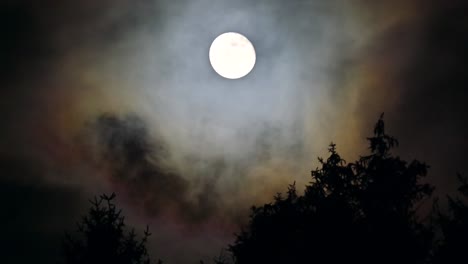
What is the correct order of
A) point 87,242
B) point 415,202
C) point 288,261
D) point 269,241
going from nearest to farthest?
point 87,242 → point 415,202 → point 288,261 → point 269,241

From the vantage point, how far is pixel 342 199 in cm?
1720

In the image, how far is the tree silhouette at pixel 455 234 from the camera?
56.2 feet

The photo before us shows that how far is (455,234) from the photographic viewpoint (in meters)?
17.7

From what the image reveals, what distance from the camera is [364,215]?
53.6 feet

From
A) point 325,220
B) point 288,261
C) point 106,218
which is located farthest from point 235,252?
point 106,218

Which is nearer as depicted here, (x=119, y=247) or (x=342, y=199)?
(x=119, y=247)

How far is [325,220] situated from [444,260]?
599 cm

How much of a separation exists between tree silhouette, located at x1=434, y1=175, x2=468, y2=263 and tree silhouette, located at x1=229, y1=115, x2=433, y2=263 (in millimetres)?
2628

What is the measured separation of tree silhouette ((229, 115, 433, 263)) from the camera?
15258 mm

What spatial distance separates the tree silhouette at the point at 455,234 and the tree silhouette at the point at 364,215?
263cm

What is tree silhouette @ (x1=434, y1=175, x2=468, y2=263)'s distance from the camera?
17141mm

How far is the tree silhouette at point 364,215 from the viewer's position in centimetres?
1526

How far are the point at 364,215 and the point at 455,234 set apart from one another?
202 inches

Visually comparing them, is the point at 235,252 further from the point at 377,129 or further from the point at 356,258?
the point at 377,129
